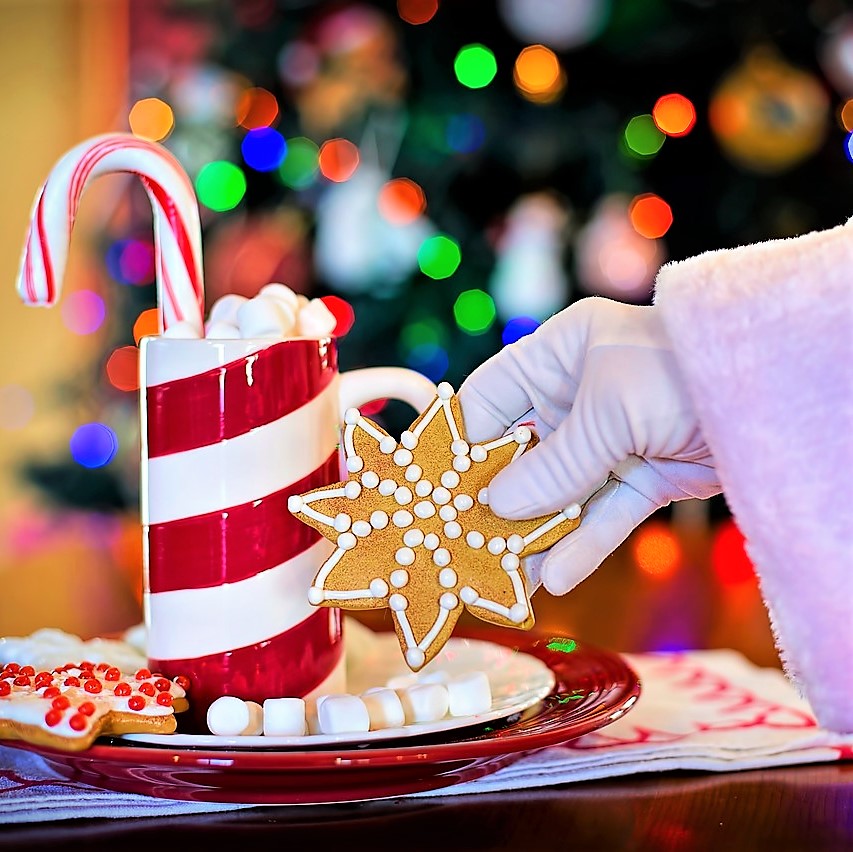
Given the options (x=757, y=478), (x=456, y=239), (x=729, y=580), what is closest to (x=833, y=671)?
(x=757, y=478)

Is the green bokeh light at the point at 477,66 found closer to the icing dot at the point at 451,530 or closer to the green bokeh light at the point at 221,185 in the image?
the green bokeh light at the point at 221,185

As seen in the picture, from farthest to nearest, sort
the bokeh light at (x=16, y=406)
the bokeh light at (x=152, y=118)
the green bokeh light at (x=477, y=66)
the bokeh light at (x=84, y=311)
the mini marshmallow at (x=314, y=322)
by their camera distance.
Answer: the bokeh light at (x=16, y=406)
the bokeh light at (x=84, y=311)
the bokeh light at (x=152, y=118)
the green bokeh light at (x=477, y=66)
the mini marshmallow at (x=314, y=322)

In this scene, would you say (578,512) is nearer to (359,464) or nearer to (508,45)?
(359,464)

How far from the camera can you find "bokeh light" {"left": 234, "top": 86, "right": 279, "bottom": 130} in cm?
273

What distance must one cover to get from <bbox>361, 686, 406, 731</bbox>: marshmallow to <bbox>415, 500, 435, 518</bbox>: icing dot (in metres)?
0.10

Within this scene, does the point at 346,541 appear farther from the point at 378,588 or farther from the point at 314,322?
the point at 314,322

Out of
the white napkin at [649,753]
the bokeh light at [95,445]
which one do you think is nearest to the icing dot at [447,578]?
the white napkin at [649,753]

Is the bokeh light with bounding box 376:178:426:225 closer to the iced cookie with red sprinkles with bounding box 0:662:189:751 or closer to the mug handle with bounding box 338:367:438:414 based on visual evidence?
the mug handle with bounding box 338:367:438:414

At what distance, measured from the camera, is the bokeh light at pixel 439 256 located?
2557 millimetres

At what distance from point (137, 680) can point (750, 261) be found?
391 millimetres

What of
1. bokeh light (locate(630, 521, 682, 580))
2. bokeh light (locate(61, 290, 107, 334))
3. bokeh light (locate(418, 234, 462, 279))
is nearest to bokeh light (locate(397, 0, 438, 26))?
bokeh light (locate(418, 234, 462, 279))

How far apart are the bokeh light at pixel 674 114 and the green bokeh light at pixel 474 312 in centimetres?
56

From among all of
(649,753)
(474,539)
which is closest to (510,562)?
(474,539)

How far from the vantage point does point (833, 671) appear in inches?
19.6
